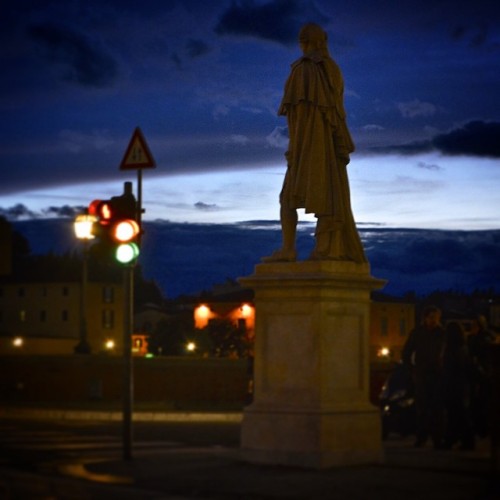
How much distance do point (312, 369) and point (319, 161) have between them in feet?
8.22

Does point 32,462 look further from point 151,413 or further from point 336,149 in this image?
point 151,413

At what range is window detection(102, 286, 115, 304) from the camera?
126 m

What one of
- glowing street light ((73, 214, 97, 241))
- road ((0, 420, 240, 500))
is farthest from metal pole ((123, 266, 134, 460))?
glowing street light ((73, 214, 97, 241))

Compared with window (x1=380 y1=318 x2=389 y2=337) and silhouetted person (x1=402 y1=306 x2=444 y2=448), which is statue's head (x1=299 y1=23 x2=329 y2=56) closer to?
silhouetted person (x1=402 y1=306 x2=444 y2=448)

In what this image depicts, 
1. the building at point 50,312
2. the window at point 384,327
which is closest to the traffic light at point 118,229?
the window at point 384,327

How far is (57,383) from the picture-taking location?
3438 cm

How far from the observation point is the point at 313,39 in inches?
602

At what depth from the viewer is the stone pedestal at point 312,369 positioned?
14117mm

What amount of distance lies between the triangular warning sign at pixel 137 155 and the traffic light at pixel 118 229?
52 cm

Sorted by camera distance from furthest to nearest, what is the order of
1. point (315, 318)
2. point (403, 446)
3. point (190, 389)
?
point (190, 389) < point (403, 446) < point (315, 318)

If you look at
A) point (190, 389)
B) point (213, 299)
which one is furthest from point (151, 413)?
point (213, 299)

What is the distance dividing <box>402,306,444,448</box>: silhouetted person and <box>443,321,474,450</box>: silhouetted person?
97 millimetres

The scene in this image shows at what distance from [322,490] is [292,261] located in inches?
140

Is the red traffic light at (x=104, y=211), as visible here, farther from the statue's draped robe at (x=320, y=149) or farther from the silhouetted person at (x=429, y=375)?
the silhouetted person at (x=429, y=375)
